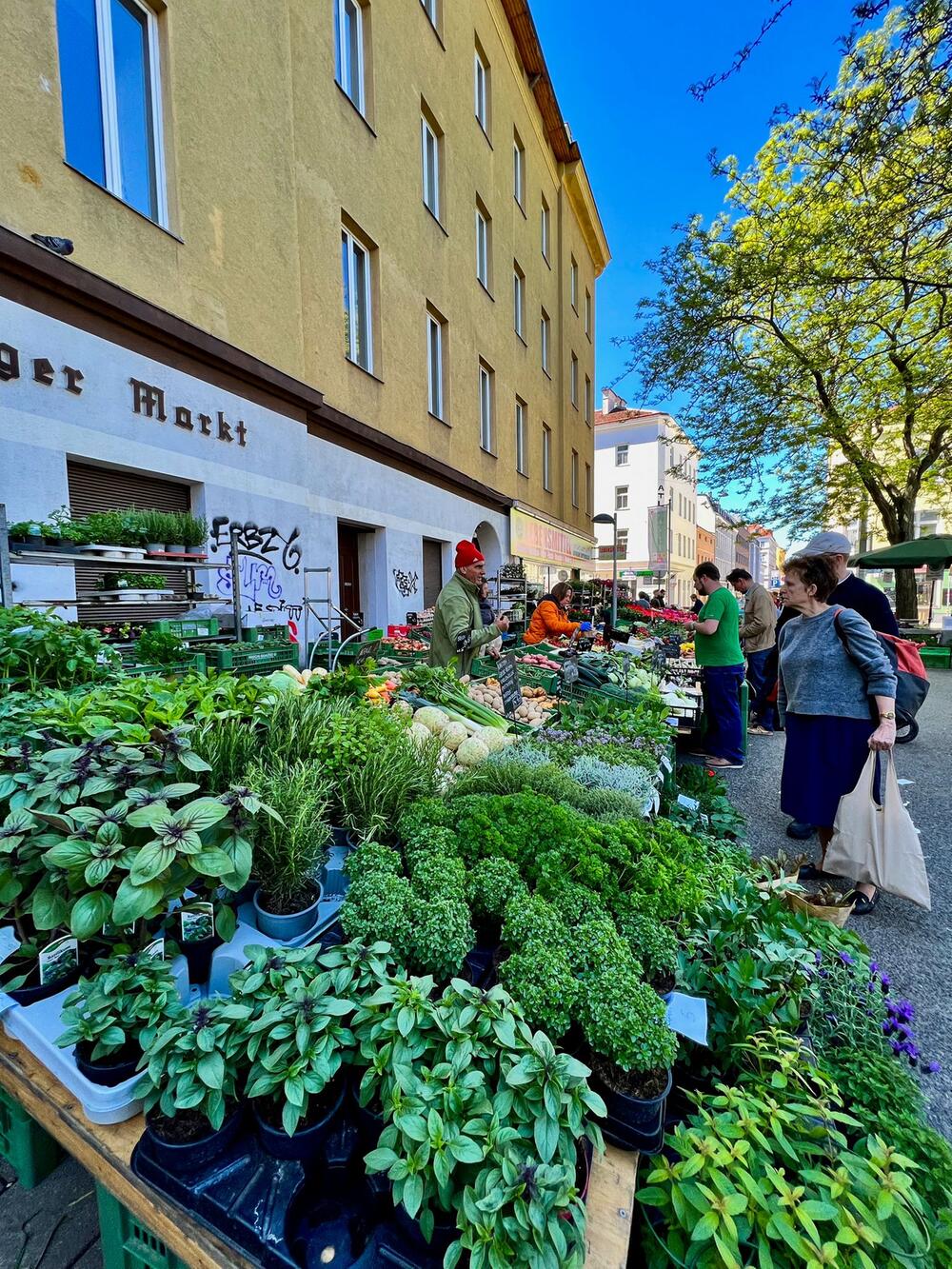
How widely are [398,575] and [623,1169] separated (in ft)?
27.6

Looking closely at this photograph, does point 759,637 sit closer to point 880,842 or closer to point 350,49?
point 880,842

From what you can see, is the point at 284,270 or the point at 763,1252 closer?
the point at 763,1252

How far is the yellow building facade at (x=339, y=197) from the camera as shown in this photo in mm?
4426

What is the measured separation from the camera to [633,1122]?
1.22 metres

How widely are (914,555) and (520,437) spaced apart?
9972mm

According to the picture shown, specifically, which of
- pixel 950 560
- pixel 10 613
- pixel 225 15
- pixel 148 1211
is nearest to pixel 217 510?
pixel 10 613

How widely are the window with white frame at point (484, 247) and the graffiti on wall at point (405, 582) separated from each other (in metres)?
7.44

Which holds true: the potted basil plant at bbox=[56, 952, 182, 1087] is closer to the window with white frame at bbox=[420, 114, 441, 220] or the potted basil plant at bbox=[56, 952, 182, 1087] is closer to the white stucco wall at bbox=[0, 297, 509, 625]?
the white stucco wall at bbox=[0, 297, 509, 625]

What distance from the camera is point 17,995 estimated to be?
1325 millimetres

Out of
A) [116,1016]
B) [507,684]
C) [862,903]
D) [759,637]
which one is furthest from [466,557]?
[759,637]

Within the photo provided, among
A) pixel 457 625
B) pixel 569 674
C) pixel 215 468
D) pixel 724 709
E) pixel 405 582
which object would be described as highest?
pixel 215 468

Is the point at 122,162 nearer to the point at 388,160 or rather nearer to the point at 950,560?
the point at 388,160

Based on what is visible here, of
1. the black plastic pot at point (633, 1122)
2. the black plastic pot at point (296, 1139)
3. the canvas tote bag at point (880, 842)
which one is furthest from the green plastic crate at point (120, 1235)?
the canvas tote bag at point (880, 842)

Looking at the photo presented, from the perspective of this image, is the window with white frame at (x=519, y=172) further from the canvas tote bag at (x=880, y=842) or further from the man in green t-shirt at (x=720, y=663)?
the canvas tote bag at (x=880, y=842)
